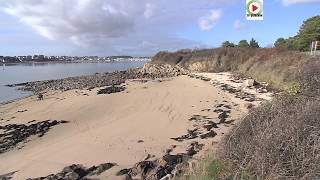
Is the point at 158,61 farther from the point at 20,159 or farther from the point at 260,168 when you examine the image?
the point at 260,168

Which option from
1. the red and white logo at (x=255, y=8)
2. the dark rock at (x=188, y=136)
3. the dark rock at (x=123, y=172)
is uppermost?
the red and white logo at (x=255, y=8)

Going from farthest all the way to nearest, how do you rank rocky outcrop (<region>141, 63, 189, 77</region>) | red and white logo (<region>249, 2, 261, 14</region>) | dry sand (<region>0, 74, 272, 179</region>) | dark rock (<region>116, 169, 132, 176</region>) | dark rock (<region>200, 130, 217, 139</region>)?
1. rocky outcrop (<region>141, 63, 189, 77</region>)
2. red and white logo (<region>249, 2, 261, 14</region>)
3. dark rock (<region>200, 130, 217, 139</region>)
4. dry sand (<region>0, 74, 272, 179</region>)
5. dark rock (<region>116, 169, 132, 176</region>)

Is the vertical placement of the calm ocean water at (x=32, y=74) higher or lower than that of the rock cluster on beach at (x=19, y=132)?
lower

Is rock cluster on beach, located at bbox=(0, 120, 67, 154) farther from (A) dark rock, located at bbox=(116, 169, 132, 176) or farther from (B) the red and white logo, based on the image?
(B) the red and white logo

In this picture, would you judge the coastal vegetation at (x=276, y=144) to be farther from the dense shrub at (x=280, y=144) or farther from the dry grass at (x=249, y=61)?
the dry grass at (x=249, y=61)

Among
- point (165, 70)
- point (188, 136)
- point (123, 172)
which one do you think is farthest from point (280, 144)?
point (165, 70)

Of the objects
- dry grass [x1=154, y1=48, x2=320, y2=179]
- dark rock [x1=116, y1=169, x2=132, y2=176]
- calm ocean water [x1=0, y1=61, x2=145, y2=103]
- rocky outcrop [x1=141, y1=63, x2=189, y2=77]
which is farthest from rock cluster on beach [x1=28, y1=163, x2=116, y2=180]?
rocky outcrop [x1=141, y1=63, x2=189, y2=77]

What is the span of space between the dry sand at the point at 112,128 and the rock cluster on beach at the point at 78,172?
241 mm

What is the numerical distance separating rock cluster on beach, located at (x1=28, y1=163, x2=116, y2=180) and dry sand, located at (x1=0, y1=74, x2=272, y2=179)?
Result: 241mm

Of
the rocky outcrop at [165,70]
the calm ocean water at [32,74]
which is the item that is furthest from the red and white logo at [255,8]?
the rocky outcrop at [165,70]

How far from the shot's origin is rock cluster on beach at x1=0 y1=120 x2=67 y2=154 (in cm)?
1539

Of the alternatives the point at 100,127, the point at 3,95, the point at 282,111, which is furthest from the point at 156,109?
the point at 3,95

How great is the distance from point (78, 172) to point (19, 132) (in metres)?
7.68

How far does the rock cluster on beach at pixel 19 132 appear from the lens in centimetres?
1539
